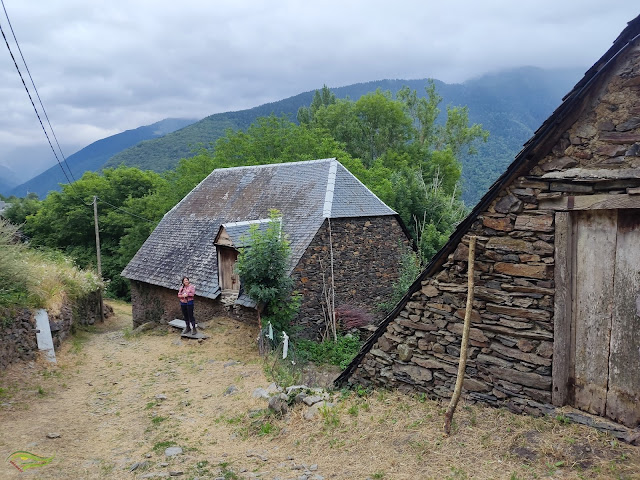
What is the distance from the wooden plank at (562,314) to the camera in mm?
4324

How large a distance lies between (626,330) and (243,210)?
1418cm

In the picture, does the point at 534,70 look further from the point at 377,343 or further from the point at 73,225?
the point at 377,343

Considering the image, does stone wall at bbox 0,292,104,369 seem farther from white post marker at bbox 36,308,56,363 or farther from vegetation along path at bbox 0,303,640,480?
vegetation along path at bbox 0,303,640,480

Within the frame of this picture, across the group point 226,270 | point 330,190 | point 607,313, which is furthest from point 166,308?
point 607,313

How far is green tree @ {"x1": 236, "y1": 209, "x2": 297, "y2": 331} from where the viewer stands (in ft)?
39.1

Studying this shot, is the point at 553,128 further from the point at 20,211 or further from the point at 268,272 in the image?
the point at 20,211

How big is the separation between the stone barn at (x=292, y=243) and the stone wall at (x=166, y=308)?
38 mm

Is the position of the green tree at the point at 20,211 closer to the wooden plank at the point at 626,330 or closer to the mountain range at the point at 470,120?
the mountain range at the point at 470,120

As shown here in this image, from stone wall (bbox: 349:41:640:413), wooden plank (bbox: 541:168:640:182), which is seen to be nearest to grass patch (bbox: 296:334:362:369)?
stone wall (bbox: 349:41:640:413)

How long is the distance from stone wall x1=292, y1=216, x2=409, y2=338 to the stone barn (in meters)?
0.03

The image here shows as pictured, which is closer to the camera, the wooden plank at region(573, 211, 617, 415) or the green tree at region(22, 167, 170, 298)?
the wooden plank at region(573, 211, 617, 415)

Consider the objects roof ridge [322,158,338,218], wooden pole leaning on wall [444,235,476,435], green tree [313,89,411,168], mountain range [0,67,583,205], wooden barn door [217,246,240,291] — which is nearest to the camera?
wooden pole leaning on wall [444,235,476,435]

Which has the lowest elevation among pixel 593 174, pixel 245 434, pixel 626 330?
pixel 245 434

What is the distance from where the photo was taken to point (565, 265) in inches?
171
